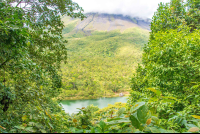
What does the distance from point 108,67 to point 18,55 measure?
78.4m

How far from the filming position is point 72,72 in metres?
4.85

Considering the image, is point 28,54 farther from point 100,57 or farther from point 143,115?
point 100,57

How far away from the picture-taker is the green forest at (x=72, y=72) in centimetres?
69

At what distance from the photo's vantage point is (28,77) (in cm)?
261

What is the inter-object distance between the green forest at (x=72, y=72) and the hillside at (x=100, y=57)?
18.1 meters

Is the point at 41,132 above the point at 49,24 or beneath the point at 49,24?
beneath

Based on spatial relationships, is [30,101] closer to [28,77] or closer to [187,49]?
[28,77]

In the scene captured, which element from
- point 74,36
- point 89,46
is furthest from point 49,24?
point 74,36

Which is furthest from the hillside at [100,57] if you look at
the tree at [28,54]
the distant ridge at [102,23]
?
the tree at [28,54]

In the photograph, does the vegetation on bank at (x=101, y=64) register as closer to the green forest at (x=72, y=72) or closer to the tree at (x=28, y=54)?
the green forest at (x=72, y=72)

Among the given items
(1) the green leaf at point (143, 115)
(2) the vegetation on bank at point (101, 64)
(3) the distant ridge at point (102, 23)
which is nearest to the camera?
(1) the green leaf at point (143, 115)

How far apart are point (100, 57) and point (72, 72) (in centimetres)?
8960

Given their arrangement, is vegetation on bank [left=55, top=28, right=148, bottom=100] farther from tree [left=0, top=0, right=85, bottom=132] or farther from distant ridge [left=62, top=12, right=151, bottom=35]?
tree [left=0, top=0, right=85, bottom=132]

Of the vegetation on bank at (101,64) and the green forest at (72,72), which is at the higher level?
the green forest at (72,72)
